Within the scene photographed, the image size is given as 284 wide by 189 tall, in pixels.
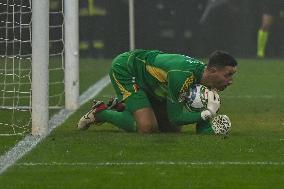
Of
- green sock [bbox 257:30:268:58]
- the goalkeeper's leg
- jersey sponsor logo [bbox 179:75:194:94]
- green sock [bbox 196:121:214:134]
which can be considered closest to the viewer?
jersey sponsor logo [bbox 179:75:194:94]

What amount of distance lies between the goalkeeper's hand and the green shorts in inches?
25.9

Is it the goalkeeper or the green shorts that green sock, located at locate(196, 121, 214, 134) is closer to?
the goalkeeper

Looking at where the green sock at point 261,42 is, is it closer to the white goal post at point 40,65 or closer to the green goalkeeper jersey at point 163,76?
the green goalkeeper jersey at point 163,76

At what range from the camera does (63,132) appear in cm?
1112

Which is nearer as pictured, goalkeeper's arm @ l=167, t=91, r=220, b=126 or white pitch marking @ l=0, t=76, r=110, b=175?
white pitch marking @ l=0, t=76, r=110, b=175

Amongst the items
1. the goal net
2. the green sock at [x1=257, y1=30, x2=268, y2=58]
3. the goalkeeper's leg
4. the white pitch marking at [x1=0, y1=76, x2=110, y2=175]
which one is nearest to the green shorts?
the goalkeeper's leg

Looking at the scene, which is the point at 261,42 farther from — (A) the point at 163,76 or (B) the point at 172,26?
(A) the point at 163,76

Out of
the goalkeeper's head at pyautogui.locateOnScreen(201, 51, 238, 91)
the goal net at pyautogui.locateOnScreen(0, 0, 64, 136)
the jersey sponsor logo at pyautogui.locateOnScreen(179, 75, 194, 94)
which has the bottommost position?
the goal net at pyautogui.locateOnScreen(0, 0, 64, 136)

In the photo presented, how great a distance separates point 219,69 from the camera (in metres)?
10.3

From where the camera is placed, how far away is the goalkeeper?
Answer: 10.3 m

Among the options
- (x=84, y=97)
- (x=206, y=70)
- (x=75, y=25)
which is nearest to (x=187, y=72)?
(x=206, y=70)

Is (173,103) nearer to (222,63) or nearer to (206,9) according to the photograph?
(222,63)

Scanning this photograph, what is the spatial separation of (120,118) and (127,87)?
11.6 inches

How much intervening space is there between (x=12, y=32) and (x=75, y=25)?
78.3 inches
